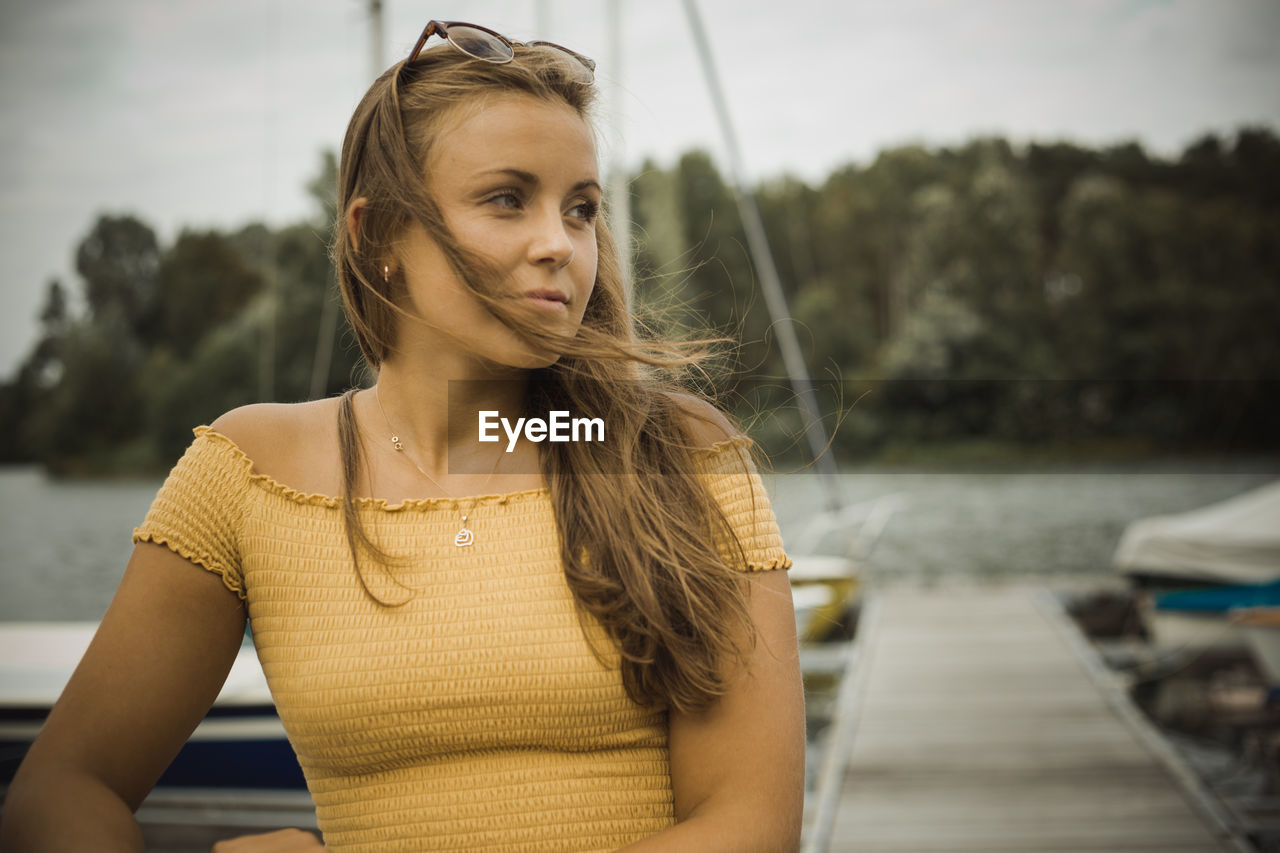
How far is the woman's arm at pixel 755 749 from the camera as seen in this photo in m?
0.77

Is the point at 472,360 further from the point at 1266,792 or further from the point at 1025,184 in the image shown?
the point at 1025,184

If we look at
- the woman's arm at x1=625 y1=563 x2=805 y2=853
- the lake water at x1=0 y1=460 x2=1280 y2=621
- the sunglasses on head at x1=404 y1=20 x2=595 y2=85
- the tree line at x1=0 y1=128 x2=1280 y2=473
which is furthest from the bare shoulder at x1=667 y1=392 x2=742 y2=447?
the tree line at x1=0 y1=128 x2=1280 y2=473

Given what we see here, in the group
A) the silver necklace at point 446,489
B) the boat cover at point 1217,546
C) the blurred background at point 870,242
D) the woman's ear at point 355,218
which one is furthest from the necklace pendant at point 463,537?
the boat cover at point 1217,546

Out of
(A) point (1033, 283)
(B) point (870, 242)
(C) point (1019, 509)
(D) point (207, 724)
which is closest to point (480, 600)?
(D) point (207, 724)

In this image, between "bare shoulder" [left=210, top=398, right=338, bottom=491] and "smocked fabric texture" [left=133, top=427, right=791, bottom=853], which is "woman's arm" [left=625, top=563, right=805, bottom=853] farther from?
"bare shoulder" [left=210, top=398, right=338, bottom=491]

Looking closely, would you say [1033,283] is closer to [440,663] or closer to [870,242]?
[870,242]

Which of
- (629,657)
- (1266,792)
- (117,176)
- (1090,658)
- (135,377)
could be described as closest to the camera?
(629,657)

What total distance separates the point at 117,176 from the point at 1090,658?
11.6 m

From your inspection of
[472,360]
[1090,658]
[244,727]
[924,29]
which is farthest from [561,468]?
[924,29]

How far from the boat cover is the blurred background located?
3378 mm

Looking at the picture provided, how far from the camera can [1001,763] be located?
4.95m

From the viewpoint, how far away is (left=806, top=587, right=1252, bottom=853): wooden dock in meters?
3.92

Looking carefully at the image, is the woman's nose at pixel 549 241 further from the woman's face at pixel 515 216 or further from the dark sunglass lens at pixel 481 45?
the dark sunglass lens at pixel 481 45

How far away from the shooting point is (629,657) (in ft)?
2.57
